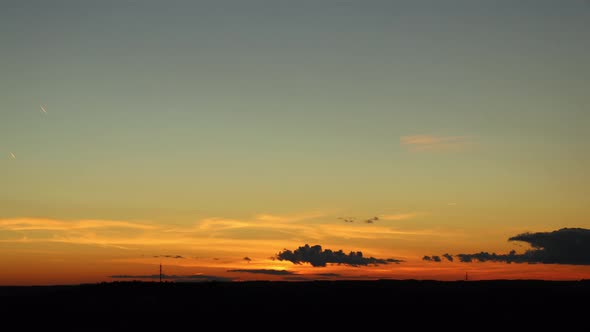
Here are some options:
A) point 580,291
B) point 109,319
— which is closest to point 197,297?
point 109,319

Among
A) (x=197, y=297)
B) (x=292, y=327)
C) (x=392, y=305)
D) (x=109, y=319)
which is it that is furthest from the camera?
(x=197, y=297)

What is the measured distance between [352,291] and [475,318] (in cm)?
2644

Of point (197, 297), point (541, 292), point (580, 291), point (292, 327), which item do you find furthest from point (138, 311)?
point (580, 291)

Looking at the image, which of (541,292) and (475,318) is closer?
(475,318)

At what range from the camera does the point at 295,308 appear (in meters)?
83.0

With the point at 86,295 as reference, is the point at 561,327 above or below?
below

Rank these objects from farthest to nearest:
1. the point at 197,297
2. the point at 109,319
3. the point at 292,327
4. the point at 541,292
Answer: the point at 541,292, the point at 197,297, the point at 109,319, the point at 292,327

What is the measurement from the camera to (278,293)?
324 feet

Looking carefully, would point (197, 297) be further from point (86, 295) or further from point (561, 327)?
point (561, 327)

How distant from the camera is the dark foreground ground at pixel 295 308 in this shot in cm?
7375

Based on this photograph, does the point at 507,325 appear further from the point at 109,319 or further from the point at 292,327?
the point at 109,319

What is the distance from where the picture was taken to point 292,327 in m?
71.3

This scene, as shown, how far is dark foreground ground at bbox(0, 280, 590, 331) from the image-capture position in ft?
242

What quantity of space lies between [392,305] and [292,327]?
1916cm
